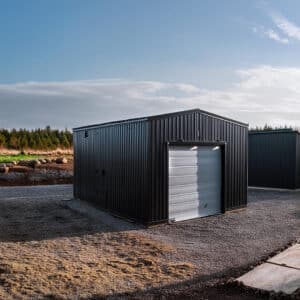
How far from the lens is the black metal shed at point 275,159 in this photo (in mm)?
15961

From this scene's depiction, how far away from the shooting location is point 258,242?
7.18 metres

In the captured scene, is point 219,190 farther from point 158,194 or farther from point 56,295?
point 56,295

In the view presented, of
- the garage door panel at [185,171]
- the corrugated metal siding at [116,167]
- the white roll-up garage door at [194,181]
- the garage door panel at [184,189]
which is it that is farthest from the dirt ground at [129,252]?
the garage door panel at [185,171]

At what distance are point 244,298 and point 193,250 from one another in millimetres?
2131

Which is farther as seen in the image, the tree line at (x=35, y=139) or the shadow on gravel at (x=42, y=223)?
the tree line at (x=35, y=139)

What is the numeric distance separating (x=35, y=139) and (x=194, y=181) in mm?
31476

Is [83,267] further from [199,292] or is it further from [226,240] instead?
[226,240]

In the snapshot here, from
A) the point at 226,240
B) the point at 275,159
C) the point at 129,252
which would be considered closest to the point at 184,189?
the point at 226,240

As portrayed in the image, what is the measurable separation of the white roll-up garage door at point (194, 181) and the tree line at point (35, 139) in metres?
29.5

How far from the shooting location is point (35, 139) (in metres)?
37.7

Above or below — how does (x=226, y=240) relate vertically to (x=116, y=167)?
below

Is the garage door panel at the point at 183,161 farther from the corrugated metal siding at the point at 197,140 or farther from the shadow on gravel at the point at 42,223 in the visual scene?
the shadow on gravel at the point at 42,223

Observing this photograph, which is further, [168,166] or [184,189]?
[184,189]

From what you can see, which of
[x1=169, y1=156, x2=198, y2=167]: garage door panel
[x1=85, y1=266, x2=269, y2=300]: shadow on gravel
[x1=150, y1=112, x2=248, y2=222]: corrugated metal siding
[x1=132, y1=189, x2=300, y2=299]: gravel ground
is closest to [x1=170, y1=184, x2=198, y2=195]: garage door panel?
[x1=150, y1=112, x2=248, y2=222]: corrugated metal siding
